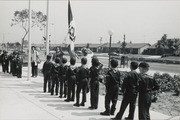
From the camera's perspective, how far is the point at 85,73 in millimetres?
8094

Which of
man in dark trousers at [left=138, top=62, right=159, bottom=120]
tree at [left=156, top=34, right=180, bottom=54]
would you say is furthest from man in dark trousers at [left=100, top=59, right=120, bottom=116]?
tree at [left=156, top=34, right=180, bottom=54]

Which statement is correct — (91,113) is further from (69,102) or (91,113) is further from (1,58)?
(1,58)

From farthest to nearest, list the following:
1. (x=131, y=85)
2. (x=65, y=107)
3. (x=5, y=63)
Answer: (x=5, y=63), (x=65, y=107), (x=131, y=85)

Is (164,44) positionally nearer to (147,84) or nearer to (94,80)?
(94,80)

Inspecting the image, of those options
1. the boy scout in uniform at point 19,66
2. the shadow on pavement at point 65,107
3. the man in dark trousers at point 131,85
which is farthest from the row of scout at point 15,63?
the man in dark trousers at point 131,85

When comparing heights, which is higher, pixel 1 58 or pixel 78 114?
pixel 1 58

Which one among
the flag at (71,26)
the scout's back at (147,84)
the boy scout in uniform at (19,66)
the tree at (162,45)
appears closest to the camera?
the scout's back at (147,84)

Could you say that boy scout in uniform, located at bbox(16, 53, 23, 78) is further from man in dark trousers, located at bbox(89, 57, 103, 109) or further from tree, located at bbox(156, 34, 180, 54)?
tree, located at bbox(156, 34, 180, 54)

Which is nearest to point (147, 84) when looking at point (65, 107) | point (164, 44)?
point (65, 107)

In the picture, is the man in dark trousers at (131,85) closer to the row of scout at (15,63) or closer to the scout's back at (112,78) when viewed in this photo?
the scout's back at (112,78)

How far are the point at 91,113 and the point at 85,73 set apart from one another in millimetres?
1292

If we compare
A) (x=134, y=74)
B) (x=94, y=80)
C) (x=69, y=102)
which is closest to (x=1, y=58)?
(x=69, y=102)

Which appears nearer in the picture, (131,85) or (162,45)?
(131,85)

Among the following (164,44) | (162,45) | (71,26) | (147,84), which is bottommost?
(147,84)
